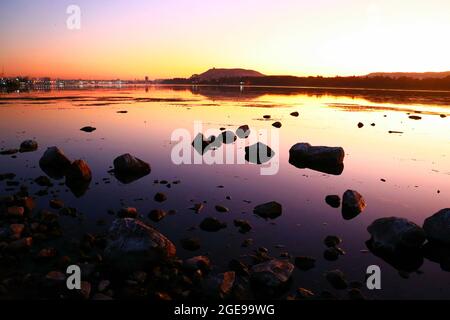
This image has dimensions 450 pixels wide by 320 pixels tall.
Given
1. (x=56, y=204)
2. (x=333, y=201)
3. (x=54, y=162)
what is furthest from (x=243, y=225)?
→ (x=54, y=162)

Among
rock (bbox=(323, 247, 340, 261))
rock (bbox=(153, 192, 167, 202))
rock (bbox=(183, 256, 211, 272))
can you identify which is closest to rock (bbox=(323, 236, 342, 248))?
rock (bbox=(323, 247, 340, 261))

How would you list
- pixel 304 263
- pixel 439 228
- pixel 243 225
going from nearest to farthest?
pixel 304 263 < pixel 439 228 < pixel 243 225

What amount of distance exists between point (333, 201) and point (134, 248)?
28.6ft

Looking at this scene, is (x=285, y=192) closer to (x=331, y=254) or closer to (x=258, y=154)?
(x=331, y=254)

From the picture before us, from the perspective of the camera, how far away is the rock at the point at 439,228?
404 inches

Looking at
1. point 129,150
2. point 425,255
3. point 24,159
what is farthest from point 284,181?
point 24,159

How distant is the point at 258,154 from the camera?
2158 cm

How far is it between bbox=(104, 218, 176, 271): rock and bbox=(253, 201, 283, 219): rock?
4.32 meters

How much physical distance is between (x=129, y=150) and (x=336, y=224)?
1626 centimetres

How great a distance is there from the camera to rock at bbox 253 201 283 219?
12.1 m

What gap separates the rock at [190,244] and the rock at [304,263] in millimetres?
2877

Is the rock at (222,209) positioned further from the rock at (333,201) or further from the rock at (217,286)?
the rock at (217,286)
